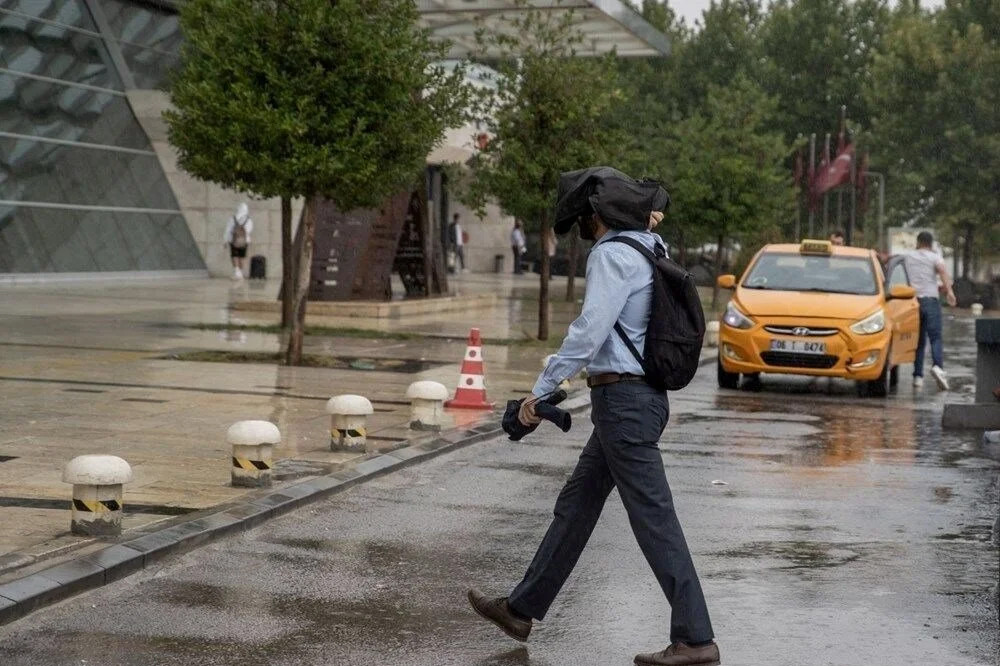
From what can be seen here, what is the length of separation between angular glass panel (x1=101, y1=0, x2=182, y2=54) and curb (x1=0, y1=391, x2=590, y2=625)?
2929cm

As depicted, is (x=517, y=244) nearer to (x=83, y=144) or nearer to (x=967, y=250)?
(x=967, y=250)

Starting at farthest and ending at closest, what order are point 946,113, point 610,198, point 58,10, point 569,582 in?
point 946,113, point 58,10, point 569,582, point 610,198

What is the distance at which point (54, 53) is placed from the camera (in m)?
35.6

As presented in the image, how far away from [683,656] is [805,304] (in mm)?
12096

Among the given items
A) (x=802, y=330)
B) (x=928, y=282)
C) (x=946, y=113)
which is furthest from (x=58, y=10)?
(x=946, y=113)

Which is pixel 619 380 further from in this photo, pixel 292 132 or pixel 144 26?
pixel 144 26

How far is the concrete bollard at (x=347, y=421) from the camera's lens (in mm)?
10820

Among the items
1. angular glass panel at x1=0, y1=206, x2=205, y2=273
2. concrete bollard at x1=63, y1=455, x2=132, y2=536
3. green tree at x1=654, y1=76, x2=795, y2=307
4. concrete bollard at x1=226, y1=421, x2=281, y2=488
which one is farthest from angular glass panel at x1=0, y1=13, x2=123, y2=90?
concrete bollard at x1=63, y1=455, x2=132, y2=536

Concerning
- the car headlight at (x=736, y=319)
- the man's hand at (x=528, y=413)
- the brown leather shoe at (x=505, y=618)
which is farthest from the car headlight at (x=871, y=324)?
the man's hand at (x=528, y=413)

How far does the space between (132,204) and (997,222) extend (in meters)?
29.4

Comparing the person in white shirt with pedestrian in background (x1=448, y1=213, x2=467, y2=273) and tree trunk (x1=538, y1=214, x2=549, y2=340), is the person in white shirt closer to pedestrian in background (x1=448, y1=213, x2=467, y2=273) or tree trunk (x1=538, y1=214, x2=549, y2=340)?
pedestrian in background (x1=448, y1=213, x2=467, y2=273)

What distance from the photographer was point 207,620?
6344 millimetres

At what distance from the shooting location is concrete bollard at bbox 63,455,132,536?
7.46 metres

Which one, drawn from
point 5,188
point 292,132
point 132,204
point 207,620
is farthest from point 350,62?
point 132,204
